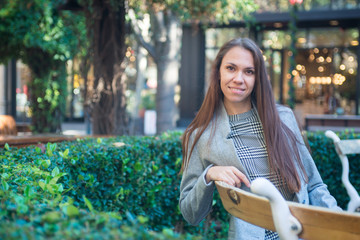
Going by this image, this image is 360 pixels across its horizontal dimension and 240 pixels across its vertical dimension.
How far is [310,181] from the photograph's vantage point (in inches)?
85.9

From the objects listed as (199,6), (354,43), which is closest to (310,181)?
(199,6)

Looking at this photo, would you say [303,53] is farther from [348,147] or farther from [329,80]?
[348,147]

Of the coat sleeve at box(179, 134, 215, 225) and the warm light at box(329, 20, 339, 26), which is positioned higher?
the warm light at box(329, 20, 339, 26)

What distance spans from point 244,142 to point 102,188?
126 centimetres

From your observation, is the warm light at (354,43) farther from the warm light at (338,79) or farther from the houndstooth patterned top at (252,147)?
the houndstooth patterned top at (252,147)

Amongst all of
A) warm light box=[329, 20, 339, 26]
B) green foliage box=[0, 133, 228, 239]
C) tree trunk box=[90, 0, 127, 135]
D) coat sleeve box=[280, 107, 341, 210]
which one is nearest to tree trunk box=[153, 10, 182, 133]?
tree trunk box=[90, 0, 127, 135]

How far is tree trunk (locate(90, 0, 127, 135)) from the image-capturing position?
555cm

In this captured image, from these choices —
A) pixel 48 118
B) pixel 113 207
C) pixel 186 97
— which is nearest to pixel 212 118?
pixel 113 207

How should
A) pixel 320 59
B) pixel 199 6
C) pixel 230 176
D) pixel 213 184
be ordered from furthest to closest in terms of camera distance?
pixel 320 59, pixel 199 6, pixel 213 184, pixel 230 176

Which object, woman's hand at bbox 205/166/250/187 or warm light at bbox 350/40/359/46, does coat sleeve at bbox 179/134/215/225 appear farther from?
warm light at bbox 350/40/359/46

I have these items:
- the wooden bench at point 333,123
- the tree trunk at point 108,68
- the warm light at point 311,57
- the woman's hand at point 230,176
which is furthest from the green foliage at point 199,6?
the warm light at point 311,57

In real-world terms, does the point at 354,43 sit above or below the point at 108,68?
above

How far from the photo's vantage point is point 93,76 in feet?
18.5

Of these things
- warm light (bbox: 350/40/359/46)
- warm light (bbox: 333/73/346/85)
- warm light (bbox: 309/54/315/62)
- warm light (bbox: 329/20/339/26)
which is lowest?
warm light (bbox: 333/73/346/85)
